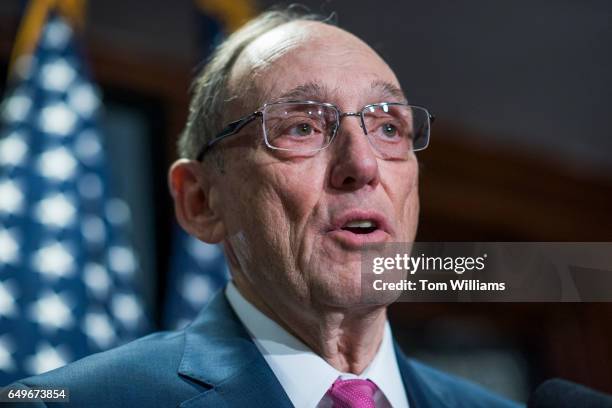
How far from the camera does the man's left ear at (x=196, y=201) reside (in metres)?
1.48

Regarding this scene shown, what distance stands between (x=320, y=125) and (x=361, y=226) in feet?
0.64

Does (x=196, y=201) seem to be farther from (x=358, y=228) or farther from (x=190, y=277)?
(x=190, y=277)

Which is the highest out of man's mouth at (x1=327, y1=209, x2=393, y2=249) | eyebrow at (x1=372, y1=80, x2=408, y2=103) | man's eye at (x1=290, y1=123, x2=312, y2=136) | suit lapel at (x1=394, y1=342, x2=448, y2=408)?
eyebrow at (x1=372, y1=80, x2=408, y2=103)

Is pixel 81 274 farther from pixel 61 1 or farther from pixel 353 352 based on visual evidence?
pixel 353 352

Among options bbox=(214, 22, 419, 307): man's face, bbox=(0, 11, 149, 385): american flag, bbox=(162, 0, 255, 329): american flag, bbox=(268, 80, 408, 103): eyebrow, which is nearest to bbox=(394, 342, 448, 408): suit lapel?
bbox=(214, 22, 419, 307): man's face

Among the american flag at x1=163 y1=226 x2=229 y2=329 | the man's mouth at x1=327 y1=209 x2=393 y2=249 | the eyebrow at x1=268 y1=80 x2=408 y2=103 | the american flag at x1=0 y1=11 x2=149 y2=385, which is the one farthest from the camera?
the american flag at x1=163 y1=226 x2=229 y2=329

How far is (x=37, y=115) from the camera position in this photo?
102 inches

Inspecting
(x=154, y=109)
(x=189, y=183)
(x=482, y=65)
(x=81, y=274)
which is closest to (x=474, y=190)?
(x=482, y=65)

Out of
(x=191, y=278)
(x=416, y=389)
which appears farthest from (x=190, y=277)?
(x=416, y=389)

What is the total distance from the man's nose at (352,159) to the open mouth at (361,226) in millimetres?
58

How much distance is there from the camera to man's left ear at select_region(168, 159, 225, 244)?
4.86ft

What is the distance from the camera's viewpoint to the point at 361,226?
48.1 inches

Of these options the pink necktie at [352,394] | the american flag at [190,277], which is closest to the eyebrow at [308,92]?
the pink necktie at [352,394]

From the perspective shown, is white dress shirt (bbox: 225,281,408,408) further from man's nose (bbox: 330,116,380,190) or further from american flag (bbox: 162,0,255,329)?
american flag (bbox: 162,0,255,329)
